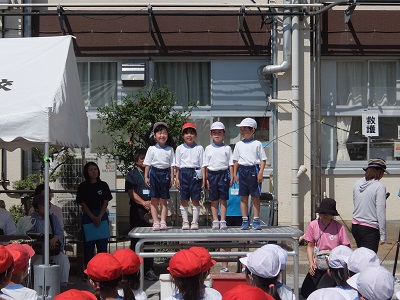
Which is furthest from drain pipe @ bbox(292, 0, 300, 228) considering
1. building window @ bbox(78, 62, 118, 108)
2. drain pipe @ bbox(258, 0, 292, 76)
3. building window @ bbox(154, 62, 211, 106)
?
building window @ bbox(78, 62, 118, 108)

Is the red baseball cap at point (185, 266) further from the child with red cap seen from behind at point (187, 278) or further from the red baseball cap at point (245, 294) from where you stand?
the red baseball cap at point (245, 294)

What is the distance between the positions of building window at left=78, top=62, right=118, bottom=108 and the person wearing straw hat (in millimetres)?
6756

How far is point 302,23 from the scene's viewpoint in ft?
45.4

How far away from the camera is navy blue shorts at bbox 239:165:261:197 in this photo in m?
8.90

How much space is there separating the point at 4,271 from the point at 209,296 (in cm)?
147

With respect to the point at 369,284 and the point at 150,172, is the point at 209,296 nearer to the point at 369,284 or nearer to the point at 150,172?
the point at 369,284

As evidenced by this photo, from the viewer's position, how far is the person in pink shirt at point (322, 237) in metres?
7.84

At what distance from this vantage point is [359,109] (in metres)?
14.4

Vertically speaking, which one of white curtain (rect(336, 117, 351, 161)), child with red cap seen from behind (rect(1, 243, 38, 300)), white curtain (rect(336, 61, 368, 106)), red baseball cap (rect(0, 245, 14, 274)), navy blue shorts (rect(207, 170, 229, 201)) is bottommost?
child with red cap seen from behind (rect(1, 243, 38, 300))

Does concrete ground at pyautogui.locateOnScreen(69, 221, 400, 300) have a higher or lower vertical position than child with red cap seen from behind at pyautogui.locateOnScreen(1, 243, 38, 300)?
lower

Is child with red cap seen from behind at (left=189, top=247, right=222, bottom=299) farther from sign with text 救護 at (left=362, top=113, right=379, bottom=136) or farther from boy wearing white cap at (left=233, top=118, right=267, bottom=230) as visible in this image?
sign with text 救護 at (left=362, top=113, right=379, bottom=136)

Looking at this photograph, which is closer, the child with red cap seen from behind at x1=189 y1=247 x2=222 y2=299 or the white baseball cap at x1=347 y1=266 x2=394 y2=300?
the white baseball cap at x1=347 y1=266 x2=394 y2=300

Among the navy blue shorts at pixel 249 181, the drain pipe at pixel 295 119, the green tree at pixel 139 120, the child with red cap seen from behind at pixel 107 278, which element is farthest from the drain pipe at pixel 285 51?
the child with red cap seen from behind at pixel 107 278

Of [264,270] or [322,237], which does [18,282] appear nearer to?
[264,270]
